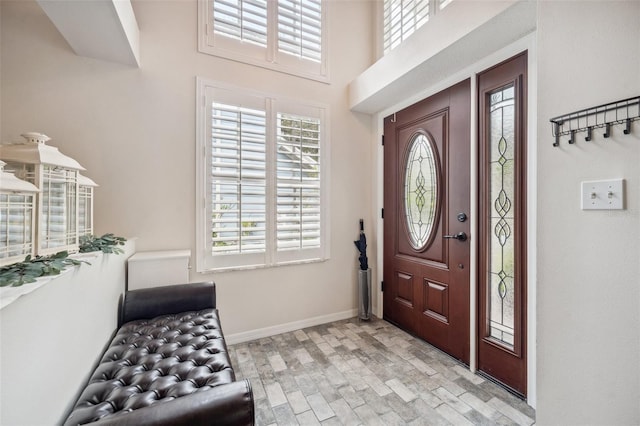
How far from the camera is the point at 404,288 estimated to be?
2.69m

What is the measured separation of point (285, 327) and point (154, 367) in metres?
1.50

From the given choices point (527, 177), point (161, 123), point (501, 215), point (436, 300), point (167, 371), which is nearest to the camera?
point (167, 371)

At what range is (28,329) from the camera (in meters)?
0.81

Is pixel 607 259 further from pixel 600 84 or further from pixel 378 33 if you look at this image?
pixel 378 33

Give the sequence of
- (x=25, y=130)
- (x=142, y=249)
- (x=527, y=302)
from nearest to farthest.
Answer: (x=527, y=302) < (x=25, y=130) < (x=142, y=249)

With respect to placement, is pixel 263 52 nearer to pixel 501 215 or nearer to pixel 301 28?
pixel 301 28

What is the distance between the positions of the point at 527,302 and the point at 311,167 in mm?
2066

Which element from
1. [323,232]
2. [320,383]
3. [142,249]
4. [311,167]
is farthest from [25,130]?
[320,383]

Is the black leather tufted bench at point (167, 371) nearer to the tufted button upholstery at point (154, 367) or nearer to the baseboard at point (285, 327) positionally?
the tufted button upholstery at point (154, 367)

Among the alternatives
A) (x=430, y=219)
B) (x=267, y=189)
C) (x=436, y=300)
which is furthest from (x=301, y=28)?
(x=436, y=300)

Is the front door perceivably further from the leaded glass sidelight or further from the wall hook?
the wall hook

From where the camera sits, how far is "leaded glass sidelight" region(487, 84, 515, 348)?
1.79 metres

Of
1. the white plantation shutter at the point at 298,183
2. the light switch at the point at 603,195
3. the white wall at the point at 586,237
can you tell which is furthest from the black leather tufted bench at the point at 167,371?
the light switch at the point at 603,195

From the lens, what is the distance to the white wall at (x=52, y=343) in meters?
0.73
